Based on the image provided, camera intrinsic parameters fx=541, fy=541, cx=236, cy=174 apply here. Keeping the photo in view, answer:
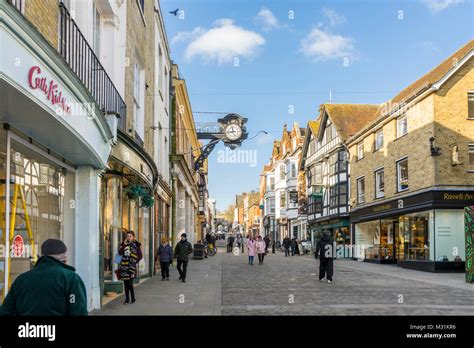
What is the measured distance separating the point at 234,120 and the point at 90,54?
20086 mm

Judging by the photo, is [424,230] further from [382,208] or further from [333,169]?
[333,169]

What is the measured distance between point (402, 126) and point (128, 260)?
62.4 feet

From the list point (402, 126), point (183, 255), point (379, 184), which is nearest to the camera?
point (183, 255)

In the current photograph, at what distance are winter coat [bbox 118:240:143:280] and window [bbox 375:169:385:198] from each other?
66.6ft

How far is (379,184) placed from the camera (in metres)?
30.4

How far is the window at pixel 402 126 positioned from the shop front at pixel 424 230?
335 centimetres

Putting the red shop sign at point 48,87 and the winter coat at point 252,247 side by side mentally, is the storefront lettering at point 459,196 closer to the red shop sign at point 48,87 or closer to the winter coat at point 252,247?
the winter coat at point 252,247

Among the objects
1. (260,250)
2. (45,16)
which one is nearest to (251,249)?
(260,250)

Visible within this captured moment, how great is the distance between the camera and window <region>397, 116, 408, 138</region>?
26642 millimetres

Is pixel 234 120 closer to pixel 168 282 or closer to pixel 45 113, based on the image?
pixel 168 282

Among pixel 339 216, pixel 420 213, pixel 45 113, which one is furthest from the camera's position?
pixel 339 216

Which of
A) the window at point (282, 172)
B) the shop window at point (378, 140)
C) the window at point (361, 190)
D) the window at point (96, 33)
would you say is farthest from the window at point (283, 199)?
the window at point (96, 33)
